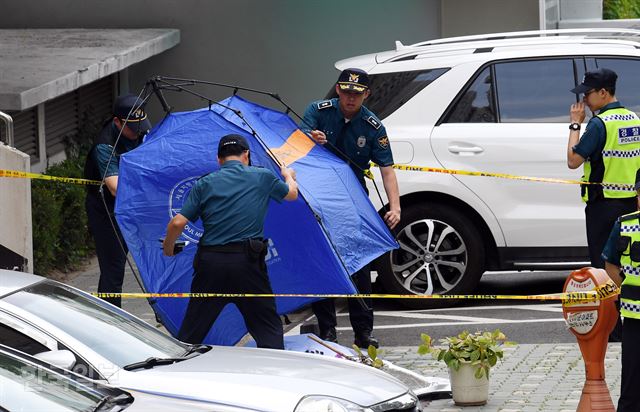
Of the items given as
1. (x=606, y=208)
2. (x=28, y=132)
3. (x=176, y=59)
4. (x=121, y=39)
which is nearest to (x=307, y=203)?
(x=606, y=208)

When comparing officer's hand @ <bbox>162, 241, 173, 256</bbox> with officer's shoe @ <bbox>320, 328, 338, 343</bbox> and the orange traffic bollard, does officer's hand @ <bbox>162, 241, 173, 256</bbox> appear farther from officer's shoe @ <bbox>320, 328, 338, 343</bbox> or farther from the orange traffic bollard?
the orange traffic bollard

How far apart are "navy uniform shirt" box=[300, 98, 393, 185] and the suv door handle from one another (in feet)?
3.77

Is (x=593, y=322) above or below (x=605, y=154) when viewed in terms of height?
below

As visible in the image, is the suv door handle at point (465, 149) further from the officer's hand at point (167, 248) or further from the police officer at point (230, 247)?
the officer's hand at point (167, 248)

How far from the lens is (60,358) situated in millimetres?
5148

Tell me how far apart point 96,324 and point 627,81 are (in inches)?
220

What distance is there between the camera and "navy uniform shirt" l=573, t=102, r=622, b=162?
883cm

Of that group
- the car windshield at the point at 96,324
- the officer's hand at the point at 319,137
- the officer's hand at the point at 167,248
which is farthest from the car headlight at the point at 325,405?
the officer's hand at the point at 319,137

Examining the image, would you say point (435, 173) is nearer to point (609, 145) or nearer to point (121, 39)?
point (609, 145)

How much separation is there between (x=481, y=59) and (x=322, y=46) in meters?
5.65

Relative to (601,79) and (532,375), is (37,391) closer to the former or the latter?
(532,375)

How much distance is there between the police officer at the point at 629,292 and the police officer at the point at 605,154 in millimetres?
2542

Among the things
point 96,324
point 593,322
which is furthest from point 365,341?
point 96,324

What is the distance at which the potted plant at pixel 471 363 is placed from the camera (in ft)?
24.1
